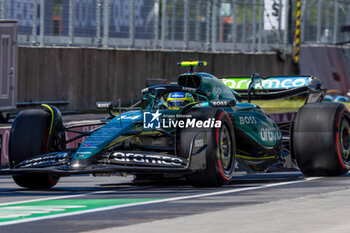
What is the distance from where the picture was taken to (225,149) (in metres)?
11.3

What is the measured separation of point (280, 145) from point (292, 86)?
1.69 metres

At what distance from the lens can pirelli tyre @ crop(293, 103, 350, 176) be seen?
41.3 feet

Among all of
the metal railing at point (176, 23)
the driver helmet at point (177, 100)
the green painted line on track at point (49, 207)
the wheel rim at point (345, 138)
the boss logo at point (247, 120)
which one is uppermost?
the metal railing at point (176, 23)

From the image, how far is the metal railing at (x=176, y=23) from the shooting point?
963 inches

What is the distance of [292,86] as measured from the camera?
47.8ft

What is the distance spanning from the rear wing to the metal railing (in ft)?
32.5

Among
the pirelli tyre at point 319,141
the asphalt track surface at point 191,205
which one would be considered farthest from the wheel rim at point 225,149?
the pirelli tyre at point 319,141

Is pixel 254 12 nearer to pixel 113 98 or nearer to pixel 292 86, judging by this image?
pixel 113 98

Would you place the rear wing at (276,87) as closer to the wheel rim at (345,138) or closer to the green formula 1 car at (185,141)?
the green formula 1 car at (185,141)

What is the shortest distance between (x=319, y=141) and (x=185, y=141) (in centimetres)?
263

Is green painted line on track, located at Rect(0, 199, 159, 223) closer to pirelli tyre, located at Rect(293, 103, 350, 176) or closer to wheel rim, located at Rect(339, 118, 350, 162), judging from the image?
pirelli tyre, located at Rect(293, 103, 350, 176)

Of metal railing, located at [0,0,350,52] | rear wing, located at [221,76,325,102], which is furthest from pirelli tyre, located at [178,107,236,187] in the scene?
metal railing, located at [0,0,350,52]

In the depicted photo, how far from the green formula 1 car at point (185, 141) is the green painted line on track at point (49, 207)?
0.80 m

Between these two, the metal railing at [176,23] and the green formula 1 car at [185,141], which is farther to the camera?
the metal railing at [176,23]
